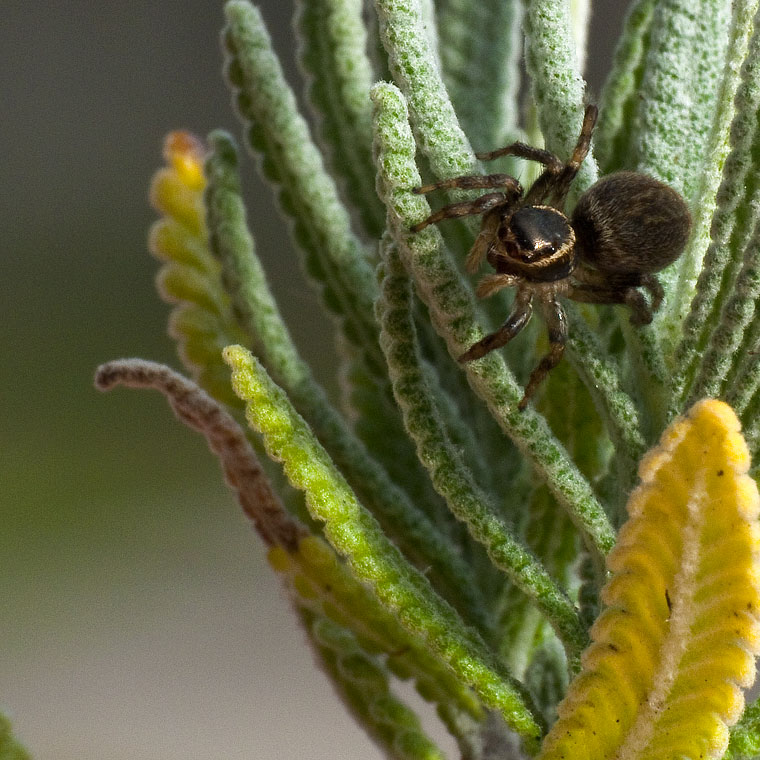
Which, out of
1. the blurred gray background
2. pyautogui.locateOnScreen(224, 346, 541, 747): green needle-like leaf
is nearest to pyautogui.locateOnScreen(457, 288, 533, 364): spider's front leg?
pyautogui.locateOnScreen(224, 346, 541, 747): green needle-like leaf

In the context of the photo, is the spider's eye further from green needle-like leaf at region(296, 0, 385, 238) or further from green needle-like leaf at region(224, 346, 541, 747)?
green needle-like leaf at region(224, 346, 541, 747)

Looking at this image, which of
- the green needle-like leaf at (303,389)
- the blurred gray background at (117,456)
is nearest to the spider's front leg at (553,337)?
the green needle-like leaf at (303,389)

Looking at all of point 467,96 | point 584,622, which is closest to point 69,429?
point 467,96

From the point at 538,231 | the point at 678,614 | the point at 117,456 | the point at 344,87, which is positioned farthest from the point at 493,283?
the point at 117,456

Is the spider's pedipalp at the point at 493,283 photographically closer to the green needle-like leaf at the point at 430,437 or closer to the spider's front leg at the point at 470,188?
the spider's front leg at the point at 470,188

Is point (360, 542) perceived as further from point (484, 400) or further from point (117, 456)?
point (117, 456)

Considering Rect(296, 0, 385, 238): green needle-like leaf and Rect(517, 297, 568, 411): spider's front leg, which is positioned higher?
Rect(296, 0, 385, 238): green needle-like leaf

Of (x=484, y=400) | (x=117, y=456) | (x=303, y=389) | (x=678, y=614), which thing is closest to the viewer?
(x=678, y=614)
